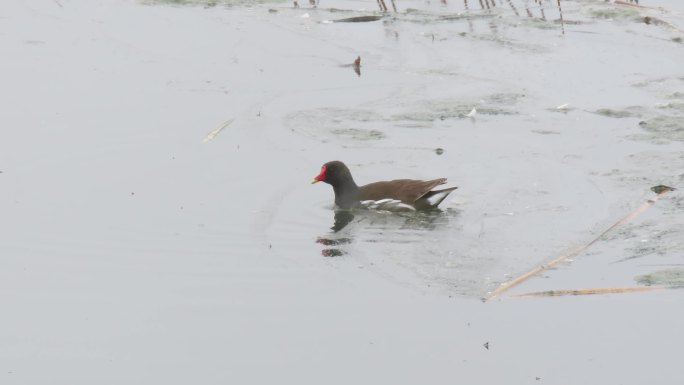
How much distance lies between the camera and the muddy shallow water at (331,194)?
7.60m

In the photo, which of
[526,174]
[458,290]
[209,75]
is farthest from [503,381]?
[209,75]

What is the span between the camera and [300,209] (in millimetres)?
10555

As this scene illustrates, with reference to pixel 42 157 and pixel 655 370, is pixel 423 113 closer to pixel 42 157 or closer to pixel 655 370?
pixel 42 157

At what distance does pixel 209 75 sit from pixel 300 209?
13.5ft

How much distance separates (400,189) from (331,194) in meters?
1.00

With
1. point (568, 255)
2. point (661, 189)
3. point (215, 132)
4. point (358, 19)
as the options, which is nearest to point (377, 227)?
point (568, 255)

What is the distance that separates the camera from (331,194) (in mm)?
11320

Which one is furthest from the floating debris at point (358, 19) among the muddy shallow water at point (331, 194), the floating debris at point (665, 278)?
the floating debris at point (665, 278)

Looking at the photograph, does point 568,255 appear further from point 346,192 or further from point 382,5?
point 382,5

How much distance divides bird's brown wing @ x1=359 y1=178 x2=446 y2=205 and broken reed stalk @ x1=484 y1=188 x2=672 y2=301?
4.92 ft

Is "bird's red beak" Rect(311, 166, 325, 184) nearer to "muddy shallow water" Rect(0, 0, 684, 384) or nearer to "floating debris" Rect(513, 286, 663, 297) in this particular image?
"muddy shallow water" Rect(0, 0, 684, 384)

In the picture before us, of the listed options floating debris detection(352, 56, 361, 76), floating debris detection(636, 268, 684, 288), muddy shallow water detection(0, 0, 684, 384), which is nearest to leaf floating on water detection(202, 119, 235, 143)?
muddy shallow water detection(0, 0, 684, 384)

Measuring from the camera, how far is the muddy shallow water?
760cm

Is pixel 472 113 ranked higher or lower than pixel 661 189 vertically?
higher
